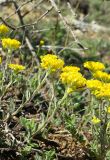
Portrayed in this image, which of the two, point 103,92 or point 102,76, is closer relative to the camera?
point 103,92

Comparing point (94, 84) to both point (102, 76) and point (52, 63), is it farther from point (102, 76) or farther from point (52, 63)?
point (52, 63)

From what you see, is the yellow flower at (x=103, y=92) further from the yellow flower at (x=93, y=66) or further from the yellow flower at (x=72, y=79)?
the yellow flower at (x=93, y=66)

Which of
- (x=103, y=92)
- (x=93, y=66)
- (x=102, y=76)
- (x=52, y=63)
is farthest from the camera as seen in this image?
(x=93, y=66)

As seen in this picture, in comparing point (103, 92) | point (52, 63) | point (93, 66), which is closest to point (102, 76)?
point (93, 66)

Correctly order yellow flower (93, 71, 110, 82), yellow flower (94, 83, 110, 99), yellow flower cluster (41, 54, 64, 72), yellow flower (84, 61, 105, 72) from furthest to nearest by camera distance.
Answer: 1. yellow flower (84, 61, 105, 72)
2. yellow flower (93, 71, 110, 82)
3. yellow flower cluster (41, 54, 64, 72)
4. yellow flower (94, 83, 110, 99)

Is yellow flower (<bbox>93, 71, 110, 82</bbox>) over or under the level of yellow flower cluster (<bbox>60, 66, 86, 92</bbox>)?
under

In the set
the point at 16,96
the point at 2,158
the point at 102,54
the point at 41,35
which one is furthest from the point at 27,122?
the point at 102,54

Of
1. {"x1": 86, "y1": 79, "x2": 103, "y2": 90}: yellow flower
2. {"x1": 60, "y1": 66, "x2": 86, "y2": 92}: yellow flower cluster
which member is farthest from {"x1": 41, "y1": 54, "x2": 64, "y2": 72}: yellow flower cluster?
{"x1": 86, "y1": 79, "x2": 103, "y2": 90}: yellow flower

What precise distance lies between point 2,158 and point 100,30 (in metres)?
7.47

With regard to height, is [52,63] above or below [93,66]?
above

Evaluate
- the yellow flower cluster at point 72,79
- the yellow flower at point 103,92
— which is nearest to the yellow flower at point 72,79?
the yellow flower cluster at point 72,79

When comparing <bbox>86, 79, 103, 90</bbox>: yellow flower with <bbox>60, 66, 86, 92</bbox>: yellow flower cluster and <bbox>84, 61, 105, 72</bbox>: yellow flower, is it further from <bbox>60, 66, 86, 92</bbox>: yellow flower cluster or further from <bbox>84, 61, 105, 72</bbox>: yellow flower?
<bbox>84, 61, 105, 72</bbox>: yellow flower

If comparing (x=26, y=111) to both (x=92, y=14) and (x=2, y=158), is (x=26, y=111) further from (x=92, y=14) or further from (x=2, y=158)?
(x=92, y=14)

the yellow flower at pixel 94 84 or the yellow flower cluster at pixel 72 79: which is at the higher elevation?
the yellow flower cluster at pixel 72 79
